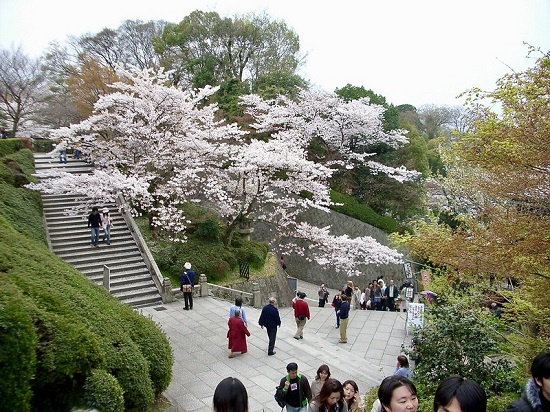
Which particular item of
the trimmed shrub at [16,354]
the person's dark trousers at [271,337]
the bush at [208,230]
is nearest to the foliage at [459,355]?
the person's dark trousers at [271,337]

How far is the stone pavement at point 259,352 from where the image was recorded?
8133mm

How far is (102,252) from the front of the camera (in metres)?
14.6

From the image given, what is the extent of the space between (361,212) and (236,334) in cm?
1819

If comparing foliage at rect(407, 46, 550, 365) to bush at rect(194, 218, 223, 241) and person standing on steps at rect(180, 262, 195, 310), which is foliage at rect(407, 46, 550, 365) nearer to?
person standing on steps at rect(180, 262, 195, 310)

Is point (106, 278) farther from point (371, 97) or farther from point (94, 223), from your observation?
point (371, 97)

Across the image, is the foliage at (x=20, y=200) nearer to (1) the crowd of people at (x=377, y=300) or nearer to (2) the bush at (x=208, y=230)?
(2) the bush at (x=208, y=230)

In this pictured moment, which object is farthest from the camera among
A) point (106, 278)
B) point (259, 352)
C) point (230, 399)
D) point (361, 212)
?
point (361, 212)

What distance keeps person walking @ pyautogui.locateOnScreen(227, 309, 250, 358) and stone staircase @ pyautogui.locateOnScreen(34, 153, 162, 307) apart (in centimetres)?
469

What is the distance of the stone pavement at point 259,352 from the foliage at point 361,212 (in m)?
10.9

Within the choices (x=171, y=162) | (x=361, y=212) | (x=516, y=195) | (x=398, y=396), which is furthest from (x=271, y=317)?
(x=361, y=212)

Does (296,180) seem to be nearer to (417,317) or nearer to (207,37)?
(417,317)

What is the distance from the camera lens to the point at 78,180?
14.2 metres

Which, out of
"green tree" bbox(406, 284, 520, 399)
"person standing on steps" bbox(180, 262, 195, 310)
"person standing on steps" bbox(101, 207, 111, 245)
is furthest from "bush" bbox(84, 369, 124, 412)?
"person standing on steps" bbox(101, 207, 111, 245)

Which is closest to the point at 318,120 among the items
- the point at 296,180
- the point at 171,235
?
the point at 296,180
